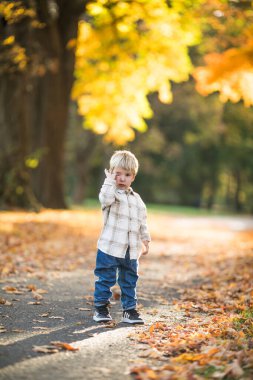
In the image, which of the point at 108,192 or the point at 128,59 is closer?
the point at 108,192

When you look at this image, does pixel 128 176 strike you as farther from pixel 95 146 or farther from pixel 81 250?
pixel 95 146

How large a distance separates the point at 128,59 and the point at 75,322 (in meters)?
16.7

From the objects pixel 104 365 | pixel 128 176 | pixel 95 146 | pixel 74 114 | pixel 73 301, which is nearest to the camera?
pixel 104 365

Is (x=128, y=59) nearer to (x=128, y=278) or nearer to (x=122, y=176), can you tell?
(x=122, y=176)

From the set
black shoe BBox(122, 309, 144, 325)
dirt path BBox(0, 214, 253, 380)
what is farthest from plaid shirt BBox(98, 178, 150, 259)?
dirt path BBox(0, 214, 253, 380)

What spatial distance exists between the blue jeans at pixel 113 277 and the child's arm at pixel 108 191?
51 centimetres

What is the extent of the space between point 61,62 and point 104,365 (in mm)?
15698

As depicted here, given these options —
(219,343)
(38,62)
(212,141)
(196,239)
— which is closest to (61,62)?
(38,62)

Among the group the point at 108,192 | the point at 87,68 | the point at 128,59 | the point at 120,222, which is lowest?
the point at 120,222

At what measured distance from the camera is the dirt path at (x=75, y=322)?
13.7 ft

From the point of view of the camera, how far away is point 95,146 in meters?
33.9

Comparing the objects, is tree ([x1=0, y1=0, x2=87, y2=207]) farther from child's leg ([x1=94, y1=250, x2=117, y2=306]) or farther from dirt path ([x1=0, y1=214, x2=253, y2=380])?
child's leg ([x1=94, y1=250, x2=117, y2=306])

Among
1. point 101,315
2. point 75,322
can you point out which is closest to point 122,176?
point 101,315

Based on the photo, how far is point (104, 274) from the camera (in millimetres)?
5801
